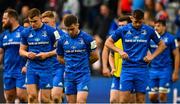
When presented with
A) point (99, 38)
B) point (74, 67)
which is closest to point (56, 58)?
point (74, 67)

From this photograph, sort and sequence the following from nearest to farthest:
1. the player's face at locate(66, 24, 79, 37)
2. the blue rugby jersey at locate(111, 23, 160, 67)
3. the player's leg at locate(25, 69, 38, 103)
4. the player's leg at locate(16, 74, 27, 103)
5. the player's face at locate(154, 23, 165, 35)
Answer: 1. the player's face at locate(66, 24, 79, 37)
2. the blue rugby jersey at locate(111, 23, 160, 67)
3. the player's leg at locate(25, 69, 38, 103)
4. the player's leg at locate(16, 74, 27, 103)
5. the player's face at locate(154, 23, 165, 35)

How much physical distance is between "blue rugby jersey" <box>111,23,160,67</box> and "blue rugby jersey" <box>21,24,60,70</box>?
1.50 metres

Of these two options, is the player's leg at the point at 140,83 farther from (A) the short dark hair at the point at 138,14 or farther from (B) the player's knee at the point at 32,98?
(B) the player's knee at the point at 32,98

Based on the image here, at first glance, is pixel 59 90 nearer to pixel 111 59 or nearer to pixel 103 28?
pixel 111 59

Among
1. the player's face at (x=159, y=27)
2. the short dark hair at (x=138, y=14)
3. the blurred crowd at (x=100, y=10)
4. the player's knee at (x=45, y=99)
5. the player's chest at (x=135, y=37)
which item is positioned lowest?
the player's knee at (x=45, y=99)

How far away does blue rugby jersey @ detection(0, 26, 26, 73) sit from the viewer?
57.9ft

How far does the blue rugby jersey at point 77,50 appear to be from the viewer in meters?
15.6

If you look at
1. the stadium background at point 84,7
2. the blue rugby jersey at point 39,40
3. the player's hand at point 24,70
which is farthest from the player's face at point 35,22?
the stadium background at point 84,7

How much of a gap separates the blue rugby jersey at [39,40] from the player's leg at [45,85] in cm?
15

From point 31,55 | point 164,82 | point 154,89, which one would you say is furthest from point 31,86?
point 164,82

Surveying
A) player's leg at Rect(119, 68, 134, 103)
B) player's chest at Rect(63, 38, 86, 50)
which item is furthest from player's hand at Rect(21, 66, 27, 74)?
player's leg at Rect(119, 68, 134, 103)

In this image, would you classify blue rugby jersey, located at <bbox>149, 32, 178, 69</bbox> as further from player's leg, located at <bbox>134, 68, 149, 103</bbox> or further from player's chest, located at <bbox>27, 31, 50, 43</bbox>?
player's chest, located at <bbox>27, 31, 50, 43</bbox>

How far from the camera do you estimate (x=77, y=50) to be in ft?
51.2

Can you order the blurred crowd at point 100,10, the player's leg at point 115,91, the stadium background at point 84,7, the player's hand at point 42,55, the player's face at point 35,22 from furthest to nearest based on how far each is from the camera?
1. the stadium background at point 84,7
2. the blurred crowd at point 100,10
3. the player's leg at point 115,91
4. the player's hand at point 42,55
5. the player's face at point 35,22
